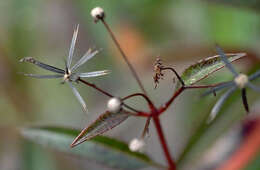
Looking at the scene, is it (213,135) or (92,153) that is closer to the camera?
(92,153)

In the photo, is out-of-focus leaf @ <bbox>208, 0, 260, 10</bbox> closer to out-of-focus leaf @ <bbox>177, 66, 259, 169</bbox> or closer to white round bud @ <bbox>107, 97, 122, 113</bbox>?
out-of-focus leaf @ <bbox>177, 66, 259, 169</bbox>

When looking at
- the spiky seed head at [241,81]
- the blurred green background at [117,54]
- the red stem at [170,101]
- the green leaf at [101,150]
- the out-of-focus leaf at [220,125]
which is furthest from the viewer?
the blurred green background at [117,54]

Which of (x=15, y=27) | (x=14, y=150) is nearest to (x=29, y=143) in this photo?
(x=14, y=150)

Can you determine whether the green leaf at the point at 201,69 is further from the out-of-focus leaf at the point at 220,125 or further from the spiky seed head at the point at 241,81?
the out-of-focus leaf at the point at 220,125

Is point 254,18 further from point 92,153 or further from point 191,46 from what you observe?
point 92,153

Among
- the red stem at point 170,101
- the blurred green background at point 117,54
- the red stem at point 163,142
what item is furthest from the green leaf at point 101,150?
the blurred green background at point 117,54

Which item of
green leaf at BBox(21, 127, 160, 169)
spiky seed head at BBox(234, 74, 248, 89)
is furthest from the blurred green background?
spiky seed head at BBox(234, 74, 248, 89)
